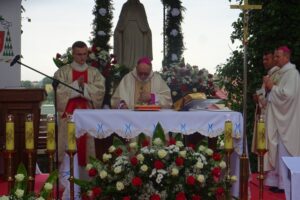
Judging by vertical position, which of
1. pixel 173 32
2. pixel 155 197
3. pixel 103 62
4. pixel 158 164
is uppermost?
pixel 173 32

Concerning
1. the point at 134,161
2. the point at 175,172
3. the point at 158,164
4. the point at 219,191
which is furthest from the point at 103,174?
the point at 219,191

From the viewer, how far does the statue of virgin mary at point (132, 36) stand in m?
9.45

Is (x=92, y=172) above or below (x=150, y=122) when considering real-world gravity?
below

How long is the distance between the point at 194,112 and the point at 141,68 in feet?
4.23

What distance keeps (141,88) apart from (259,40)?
11.2 feet

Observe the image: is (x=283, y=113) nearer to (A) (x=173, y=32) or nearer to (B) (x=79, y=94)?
(B) (x=79, y=94)

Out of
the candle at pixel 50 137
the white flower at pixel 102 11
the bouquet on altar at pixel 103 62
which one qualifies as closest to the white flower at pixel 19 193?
the candle at pixel 50 137

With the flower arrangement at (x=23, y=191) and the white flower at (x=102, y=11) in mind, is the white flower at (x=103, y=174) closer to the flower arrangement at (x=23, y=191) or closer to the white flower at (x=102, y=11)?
the flower arrangement at (x=23, y=191)

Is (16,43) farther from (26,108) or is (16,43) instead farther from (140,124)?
(140,124)

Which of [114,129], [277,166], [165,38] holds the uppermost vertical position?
[165,38]

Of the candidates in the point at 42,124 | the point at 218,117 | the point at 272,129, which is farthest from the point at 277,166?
the point at 42,124

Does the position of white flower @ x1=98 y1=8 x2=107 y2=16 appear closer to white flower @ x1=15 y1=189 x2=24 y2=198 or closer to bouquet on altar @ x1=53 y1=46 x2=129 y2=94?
bouquet on altar @ x1=53 y1=46 x2=129 y2=94

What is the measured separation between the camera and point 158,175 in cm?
467

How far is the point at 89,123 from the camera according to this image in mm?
6508
